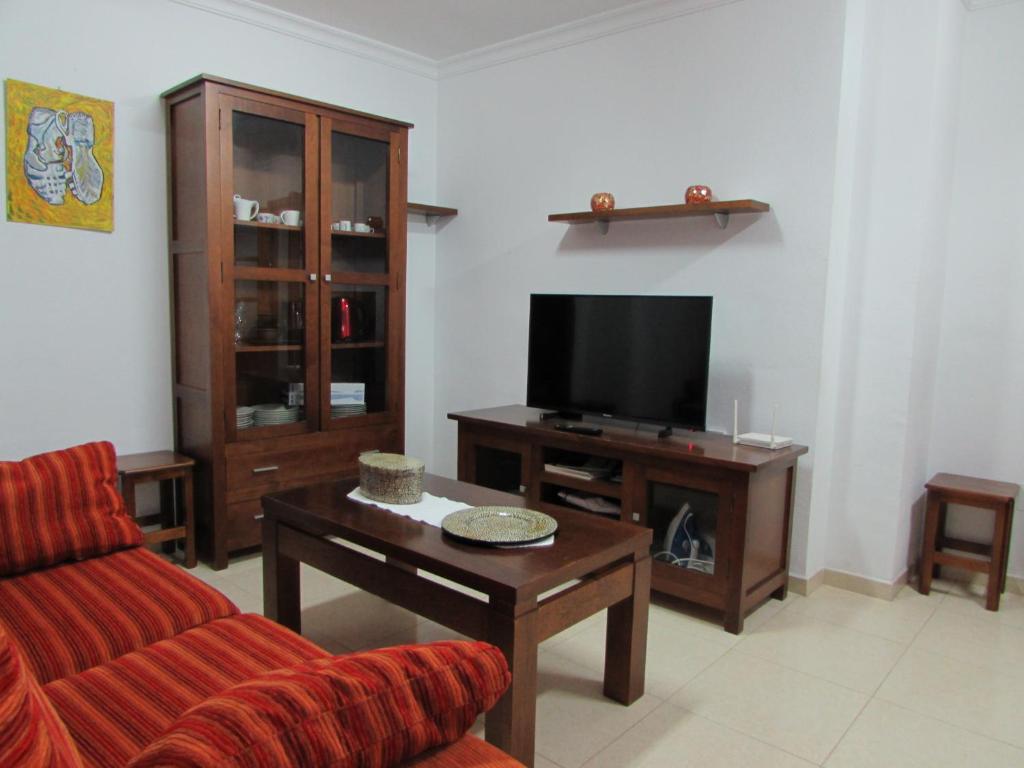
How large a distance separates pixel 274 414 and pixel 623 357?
1610mm

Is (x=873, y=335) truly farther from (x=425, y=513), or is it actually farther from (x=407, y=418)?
(x=407, y=418)

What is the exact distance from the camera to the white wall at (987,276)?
3.10 m

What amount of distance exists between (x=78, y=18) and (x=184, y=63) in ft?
1.43

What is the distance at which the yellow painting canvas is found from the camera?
2922 mm

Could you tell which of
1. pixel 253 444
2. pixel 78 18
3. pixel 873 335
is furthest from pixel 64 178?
pixel 873 335

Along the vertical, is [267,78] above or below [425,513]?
above

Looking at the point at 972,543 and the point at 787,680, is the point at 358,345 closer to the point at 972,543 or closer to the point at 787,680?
the point at 787,680

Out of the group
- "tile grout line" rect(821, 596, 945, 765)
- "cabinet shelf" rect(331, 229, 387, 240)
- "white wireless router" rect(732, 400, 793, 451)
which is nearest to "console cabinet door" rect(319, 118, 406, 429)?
"cabinet shelf" rect(331, 229, 387, 240)

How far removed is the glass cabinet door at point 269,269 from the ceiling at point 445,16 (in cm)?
70

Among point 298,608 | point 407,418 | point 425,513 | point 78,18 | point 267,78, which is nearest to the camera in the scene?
point 425,513

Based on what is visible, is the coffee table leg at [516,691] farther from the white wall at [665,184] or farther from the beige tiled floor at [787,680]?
the white wall at [665,184]

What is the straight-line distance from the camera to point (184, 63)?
3.35 metres

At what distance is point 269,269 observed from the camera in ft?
10.8

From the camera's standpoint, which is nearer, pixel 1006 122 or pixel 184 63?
pixel 1006 122
